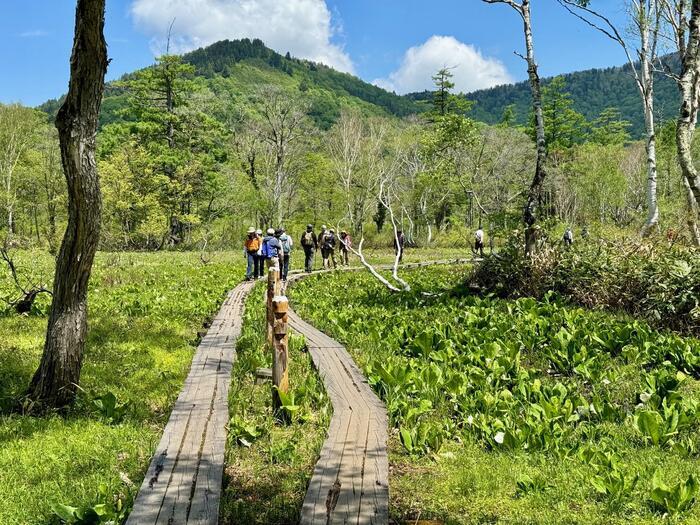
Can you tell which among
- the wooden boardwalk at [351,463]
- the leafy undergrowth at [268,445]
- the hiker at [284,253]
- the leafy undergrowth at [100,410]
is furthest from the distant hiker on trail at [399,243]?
the wooden boardwalk at [351,463]

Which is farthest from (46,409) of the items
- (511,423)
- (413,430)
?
(511,423)

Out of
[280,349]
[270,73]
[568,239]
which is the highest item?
[270,73]

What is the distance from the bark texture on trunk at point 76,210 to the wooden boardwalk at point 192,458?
1369 mm

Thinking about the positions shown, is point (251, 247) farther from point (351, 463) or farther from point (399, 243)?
point (351, 463)

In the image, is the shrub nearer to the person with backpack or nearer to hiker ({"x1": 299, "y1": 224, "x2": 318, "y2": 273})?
the person with backpack

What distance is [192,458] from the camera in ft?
16.1

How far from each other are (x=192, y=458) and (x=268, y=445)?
927mm

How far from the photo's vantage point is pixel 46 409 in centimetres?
593

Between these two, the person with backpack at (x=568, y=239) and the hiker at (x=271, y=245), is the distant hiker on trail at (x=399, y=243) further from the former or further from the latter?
the person with backpack at (x=568, y=239)

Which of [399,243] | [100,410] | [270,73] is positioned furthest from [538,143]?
[270,73]

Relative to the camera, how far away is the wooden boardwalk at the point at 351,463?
4.12 m

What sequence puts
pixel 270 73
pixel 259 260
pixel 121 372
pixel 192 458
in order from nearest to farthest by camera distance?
pixel 192 458 → pixel 121 372 → pixel 259 260 → pixel 270 73

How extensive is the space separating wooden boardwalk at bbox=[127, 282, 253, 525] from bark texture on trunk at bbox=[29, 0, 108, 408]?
4.49 feet

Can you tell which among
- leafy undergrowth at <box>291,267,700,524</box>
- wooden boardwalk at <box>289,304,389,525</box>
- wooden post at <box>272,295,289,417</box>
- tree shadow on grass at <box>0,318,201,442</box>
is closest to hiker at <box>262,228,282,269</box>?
leafy undergrowth at <box>291,267,700,524</box>
